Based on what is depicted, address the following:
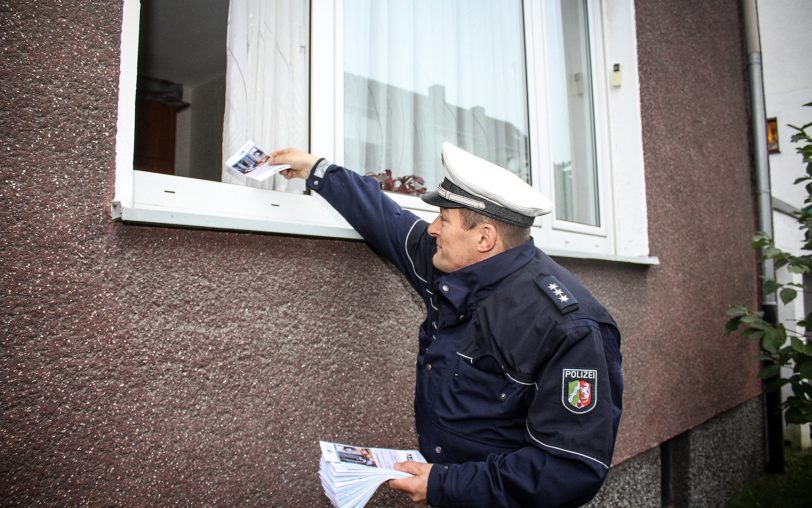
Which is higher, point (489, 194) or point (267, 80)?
point (267, 80)

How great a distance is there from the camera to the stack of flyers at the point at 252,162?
5.81 ft

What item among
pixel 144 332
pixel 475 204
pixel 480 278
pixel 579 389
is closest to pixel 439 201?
pixel 475 204

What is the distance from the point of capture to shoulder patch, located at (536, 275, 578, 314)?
157 centimetres

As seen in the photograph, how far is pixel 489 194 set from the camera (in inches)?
68.3

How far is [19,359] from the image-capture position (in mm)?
1338

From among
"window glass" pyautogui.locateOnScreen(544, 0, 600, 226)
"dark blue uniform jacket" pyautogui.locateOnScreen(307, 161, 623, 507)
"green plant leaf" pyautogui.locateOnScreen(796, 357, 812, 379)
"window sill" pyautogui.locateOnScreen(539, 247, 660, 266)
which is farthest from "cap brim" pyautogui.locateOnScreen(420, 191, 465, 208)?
"green plant leaf" pyautogui.locateOnScreen(796, 357, 812, 379)

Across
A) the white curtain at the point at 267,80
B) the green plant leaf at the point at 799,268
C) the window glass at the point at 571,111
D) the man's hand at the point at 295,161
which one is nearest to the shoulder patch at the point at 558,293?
the man's hand at the point at 295,161

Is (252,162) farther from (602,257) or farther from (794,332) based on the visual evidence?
(794,332)

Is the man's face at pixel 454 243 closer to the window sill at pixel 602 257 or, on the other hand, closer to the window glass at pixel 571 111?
the window sill at pixel 602 257

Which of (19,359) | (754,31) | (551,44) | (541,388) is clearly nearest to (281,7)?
(19,359)

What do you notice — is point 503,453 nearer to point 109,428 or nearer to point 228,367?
point 228,367

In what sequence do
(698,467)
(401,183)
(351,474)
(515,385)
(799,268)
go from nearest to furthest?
(351,474) < (515,385) < (401,183) < (799,268) < (698,467)

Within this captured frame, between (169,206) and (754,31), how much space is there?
5.60 meters

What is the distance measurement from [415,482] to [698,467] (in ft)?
11.8
